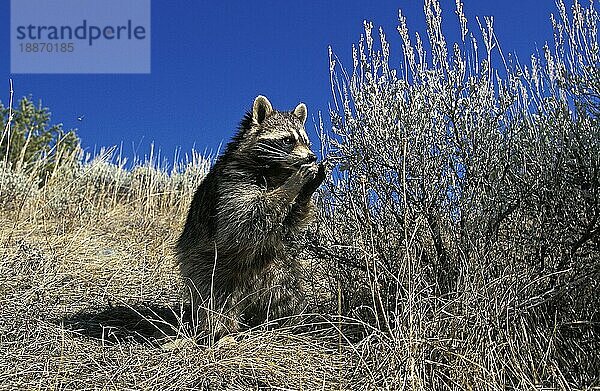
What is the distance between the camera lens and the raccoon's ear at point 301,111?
18.9 ft

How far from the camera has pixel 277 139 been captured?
5340 millimetres

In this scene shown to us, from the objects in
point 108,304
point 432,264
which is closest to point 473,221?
point 432,264

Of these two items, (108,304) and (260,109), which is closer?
(260,109)

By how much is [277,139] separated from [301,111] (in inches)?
22.5

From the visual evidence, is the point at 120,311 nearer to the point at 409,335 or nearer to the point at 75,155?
the point at 409,335

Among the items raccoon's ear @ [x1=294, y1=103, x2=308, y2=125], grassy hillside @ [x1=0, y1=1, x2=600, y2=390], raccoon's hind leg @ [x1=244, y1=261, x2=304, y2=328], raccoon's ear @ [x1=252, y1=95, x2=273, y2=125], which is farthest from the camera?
raccoon's ear @ [x1=294, y1=103, x2=308, y2=125]

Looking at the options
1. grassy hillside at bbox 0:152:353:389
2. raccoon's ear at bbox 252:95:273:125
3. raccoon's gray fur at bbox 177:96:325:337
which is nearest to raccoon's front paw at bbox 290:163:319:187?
raccoon's gray fur at bbox 177:96:325:337

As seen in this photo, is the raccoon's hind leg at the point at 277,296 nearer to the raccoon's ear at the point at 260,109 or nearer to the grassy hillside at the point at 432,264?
the grassy hillside at the point at 432,264

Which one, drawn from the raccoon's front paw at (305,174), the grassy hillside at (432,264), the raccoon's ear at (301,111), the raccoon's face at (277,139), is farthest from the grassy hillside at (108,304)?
the raccoon's ear at (301,111)

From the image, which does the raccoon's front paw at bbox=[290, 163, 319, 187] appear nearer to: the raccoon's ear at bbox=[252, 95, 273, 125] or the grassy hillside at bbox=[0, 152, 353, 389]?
the raccoon's ear at bbox=[252, 95, 273, 125]

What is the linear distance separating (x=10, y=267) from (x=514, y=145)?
5170 millimetres

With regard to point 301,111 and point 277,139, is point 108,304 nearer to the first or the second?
point 277,139

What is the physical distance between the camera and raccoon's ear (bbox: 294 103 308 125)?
227 inches

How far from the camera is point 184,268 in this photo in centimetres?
575
